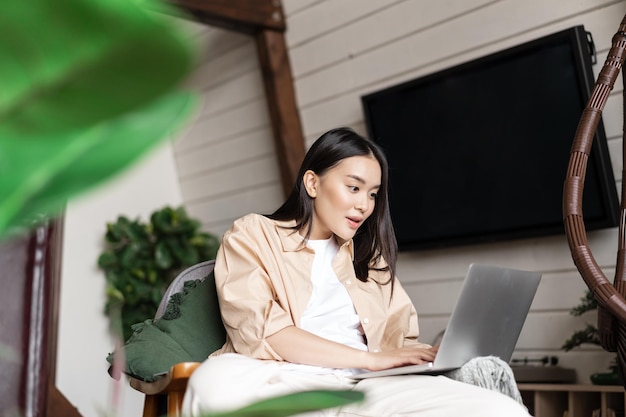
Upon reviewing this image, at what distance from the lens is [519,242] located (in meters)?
3.11

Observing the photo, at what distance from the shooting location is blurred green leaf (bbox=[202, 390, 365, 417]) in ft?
0.68

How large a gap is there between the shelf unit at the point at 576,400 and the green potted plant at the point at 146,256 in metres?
2.17

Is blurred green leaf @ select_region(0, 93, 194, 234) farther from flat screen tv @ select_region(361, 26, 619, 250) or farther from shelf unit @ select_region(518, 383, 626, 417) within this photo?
flat screen tv @ select_region(361, 26, 619, 250)

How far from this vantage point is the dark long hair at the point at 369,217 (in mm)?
2137

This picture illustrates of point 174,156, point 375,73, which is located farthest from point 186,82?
point 174,156

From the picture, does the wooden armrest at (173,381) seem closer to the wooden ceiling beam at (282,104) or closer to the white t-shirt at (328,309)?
the white t-shirt at (328,309)

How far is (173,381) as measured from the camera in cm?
169

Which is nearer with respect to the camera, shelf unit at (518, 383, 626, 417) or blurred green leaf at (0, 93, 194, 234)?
blurred green leaf at (0, 93, 194, 234)

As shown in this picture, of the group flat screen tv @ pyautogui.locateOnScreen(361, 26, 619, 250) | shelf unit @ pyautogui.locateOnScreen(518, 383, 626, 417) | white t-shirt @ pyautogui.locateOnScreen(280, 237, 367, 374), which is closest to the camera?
white t-shirt @ pyautogui.locateOnScreen(280, 237, 367, 374)

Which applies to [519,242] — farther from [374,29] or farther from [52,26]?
[52,26]

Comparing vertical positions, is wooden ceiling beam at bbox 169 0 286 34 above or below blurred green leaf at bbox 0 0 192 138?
above

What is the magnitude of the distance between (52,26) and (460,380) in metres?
1.74

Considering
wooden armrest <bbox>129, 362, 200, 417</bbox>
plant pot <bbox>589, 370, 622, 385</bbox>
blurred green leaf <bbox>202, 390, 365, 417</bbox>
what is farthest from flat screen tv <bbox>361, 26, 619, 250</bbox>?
blurred green leaf <bbox>202, 390, 365, 417</bbox>

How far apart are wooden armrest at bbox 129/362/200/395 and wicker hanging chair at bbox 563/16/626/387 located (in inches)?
36.9
